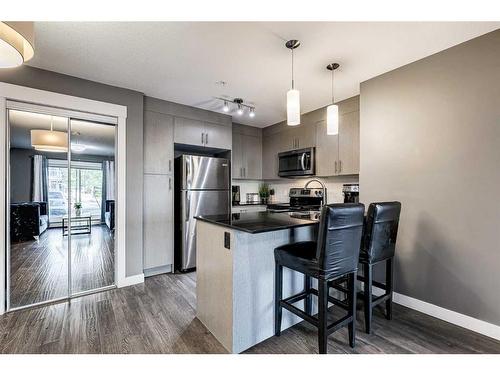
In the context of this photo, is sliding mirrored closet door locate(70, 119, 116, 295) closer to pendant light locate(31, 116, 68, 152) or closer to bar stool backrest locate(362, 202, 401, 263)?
pendant light locate(31, 116, 68, 152)

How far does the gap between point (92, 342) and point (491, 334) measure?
10.5 ft

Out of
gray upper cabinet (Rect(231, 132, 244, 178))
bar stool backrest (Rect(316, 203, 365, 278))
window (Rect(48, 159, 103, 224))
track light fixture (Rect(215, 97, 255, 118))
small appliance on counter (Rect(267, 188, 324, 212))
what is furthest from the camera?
gray upper cabinet (Rect(231, 132, 244, 178))

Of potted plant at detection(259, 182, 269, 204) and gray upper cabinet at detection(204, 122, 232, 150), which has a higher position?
gray upper cabinet at detection(204, 122, 232, 150)

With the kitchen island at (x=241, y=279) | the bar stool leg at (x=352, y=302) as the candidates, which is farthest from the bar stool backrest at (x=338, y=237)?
the kitchen island at (x=241, y=279)

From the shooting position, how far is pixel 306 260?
1591mm

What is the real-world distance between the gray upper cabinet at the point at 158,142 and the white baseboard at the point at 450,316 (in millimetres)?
3290

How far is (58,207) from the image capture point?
2605 mm

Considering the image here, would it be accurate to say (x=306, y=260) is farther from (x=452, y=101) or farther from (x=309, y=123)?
(x=309, y=123)

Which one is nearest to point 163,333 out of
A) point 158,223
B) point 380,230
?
point 158,223

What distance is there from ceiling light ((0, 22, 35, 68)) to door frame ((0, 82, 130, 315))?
1416mm

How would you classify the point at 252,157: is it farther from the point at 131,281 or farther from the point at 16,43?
the point at 16,43

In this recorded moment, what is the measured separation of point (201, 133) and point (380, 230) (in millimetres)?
2856

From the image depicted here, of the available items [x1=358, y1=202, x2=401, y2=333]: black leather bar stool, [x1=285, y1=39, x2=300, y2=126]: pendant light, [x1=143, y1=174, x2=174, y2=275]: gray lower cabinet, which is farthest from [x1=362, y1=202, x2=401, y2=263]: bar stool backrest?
[x1=143, y1=174, x2=174, y2=275]: gray lower cabinet

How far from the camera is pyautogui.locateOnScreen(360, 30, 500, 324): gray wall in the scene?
74.6 inches
